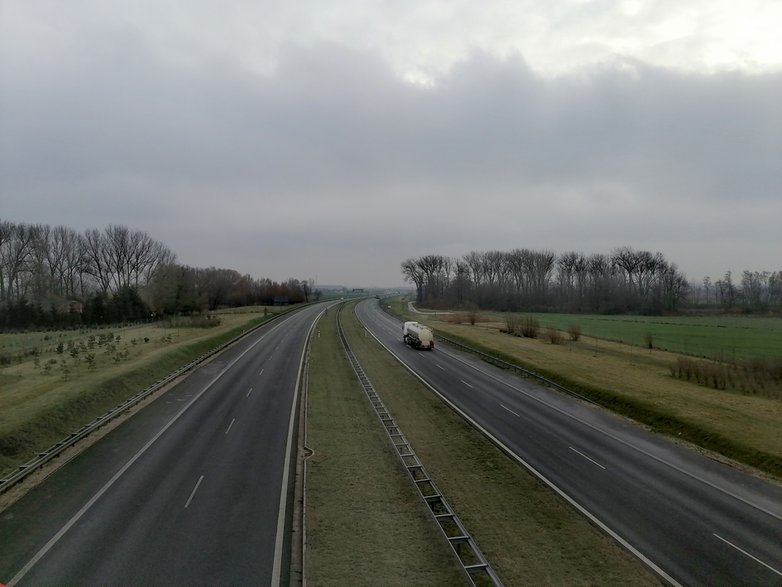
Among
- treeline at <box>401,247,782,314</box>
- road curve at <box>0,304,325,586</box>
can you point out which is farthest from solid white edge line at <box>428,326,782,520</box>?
treeline at <box>401,247,782,314</box>

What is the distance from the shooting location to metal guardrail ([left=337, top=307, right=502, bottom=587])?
12402 mm

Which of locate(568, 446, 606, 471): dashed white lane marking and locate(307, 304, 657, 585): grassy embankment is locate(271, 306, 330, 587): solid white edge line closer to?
locate(307, 304, 657, 585): grassy embankment

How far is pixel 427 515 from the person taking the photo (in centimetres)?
1557

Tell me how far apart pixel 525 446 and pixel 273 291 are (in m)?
167

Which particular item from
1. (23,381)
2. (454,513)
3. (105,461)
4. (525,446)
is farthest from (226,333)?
(454,513)

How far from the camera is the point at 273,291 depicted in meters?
182

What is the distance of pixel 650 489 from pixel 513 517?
20.0 feet

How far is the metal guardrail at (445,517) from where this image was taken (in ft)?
40.7

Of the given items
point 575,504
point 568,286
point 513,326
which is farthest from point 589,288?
point 575,504

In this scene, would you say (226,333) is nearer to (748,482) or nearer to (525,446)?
(525,446)

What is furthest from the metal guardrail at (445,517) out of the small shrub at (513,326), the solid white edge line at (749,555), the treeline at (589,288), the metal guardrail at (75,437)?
the treeline at (589,288)

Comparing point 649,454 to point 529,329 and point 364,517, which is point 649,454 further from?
point 529,329

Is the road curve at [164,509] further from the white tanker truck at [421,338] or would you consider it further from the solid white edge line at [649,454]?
the white tanker truck at [421,338]

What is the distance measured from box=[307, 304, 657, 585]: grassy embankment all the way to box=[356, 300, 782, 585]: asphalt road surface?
3.63 feet
